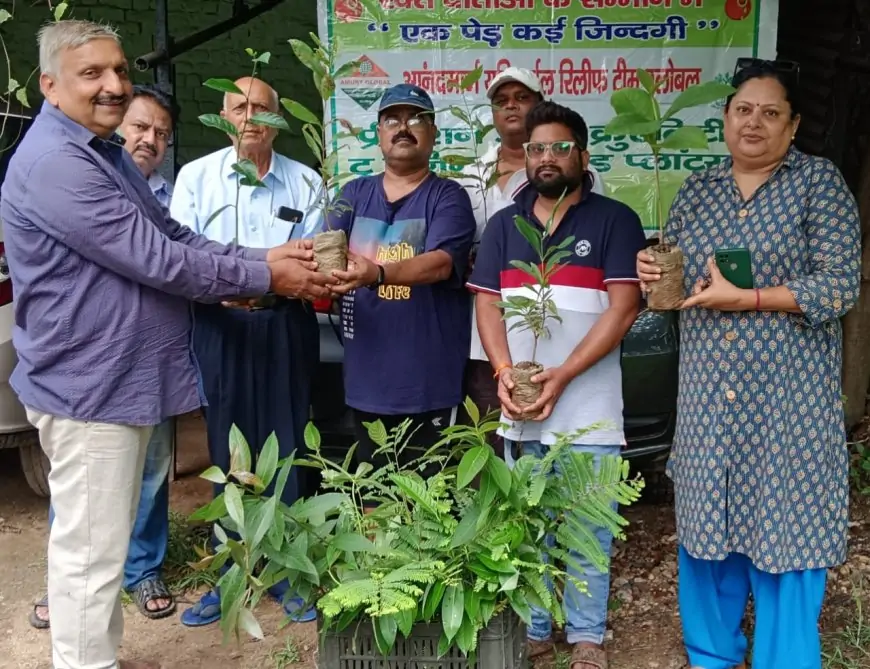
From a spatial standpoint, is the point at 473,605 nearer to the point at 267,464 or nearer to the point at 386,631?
the point at 386,631

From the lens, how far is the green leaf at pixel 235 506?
77.4 inches

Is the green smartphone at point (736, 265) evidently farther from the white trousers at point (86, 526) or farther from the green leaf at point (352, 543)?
the white trousers at point (86, 526)

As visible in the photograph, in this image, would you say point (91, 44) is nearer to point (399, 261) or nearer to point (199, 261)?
point (199, 261)

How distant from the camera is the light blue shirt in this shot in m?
2.97

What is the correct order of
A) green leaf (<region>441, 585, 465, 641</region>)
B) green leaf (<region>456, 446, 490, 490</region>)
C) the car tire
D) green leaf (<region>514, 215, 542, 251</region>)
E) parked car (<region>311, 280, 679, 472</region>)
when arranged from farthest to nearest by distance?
the car tire < parked car (<region>311, 280, 679, 472</region>) < green leaf (<region>514, 215, 542, 251</region>) < green leaf (<region>456, 446, 490, 490</region>) < green leaf (<region>441, 585, 465, 641</region>)

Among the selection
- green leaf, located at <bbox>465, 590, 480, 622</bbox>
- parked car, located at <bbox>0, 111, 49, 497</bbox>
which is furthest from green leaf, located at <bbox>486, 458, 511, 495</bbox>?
parked car, located at <bbox>0, 111, 49, 497</bbox>

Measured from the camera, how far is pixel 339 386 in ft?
11.2

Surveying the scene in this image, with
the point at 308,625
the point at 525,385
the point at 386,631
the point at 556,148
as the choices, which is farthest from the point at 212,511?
the point at 556,148

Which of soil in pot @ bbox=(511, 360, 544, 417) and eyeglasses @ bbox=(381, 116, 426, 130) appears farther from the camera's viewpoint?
eyeglasses @ bbox=(381, 116, 426, 130)

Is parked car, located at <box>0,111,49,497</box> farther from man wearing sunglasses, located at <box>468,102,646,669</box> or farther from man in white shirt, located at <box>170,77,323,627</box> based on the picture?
man wearing sunglasses, located at <box>468,102,646,669</box>

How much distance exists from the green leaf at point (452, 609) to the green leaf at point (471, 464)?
0.24 m

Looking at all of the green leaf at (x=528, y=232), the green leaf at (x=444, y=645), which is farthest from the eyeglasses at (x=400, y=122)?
the green leaf at (x=444, y=645)

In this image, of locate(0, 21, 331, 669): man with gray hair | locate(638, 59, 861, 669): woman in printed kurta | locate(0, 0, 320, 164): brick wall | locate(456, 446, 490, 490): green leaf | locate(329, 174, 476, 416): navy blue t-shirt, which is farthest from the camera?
locate(0, 0, 320, 164): brick wall

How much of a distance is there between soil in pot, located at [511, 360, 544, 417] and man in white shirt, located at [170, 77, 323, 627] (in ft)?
2.78
